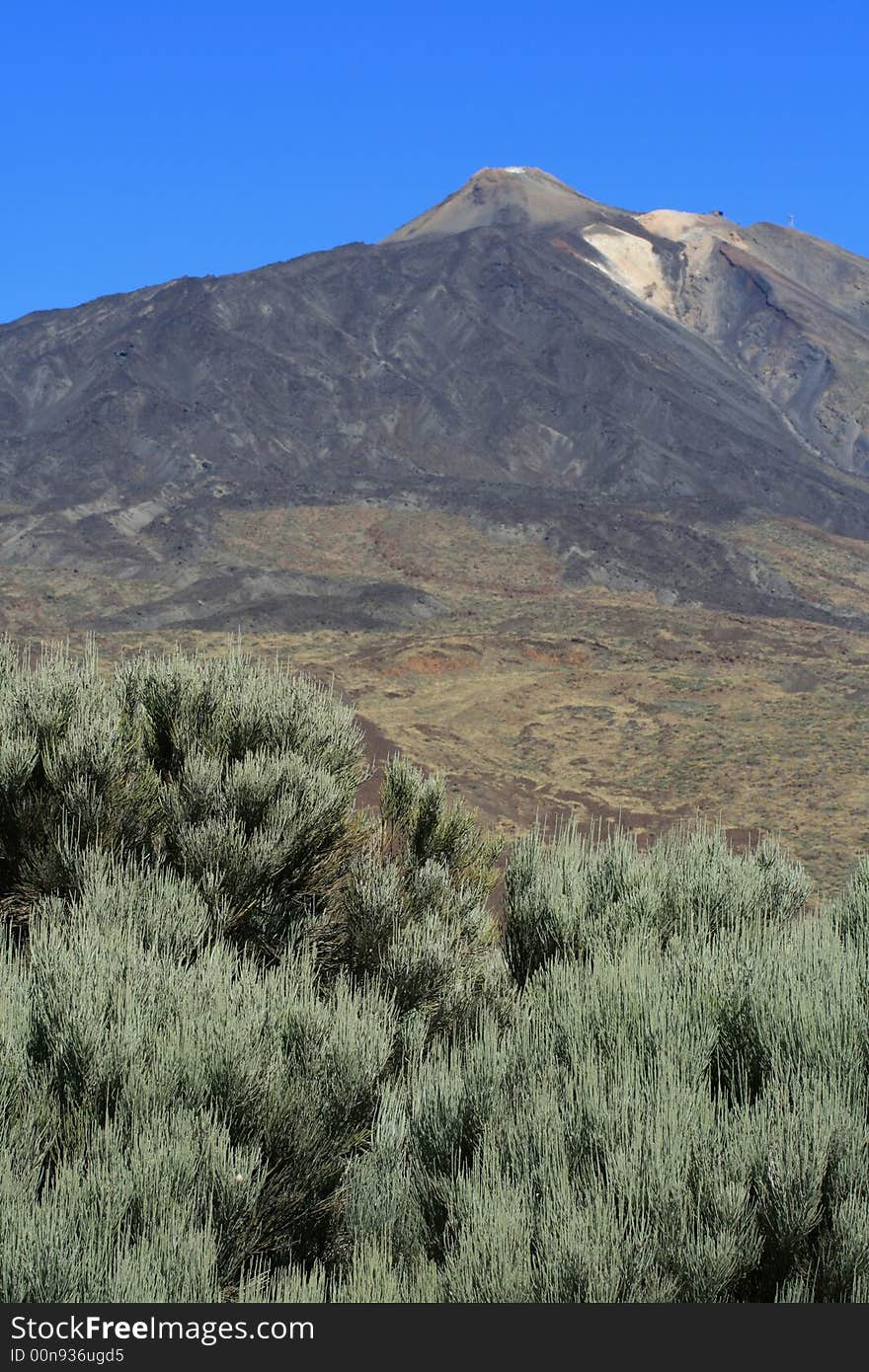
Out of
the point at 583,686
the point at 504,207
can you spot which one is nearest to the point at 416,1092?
the point at 583,686

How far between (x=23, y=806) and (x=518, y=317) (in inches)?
3578

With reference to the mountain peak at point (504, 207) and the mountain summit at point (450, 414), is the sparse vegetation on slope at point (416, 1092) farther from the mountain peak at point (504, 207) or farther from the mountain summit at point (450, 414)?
the mountain peak at point (504, 207)

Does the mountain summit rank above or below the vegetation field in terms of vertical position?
above

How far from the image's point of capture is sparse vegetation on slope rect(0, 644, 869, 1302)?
11.2 ft

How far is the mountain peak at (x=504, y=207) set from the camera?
121000 millimetres

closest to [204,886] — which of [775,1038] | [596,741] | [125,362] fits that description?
[775,1038]

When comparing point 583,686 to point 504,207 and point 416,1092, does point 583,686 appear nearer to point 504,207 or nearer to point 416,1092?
point 416,1092

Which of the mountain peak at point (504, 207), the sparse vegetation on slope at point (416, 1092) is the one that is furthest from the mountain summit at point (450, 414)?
the sparse vegetation on slope at point (416, 1092)

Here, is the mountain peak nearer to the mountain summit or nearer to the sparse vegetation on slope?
the mountain summit

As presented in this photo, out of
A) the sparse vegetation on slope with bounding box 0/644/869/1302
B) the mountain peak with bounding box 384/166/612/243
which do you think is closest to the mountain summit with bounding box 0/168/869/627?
the mountain peak with bounding box 384/166/612/243

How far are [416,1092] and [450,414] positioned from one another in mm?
80348

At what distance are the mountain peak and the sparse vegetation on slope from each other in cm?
11844

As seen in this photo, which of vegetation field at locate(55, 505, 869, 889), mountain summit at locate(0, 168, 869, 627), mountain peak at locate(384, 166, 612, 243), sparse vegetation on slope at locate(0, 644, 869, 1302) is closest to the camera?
sparse vegetation on slope at locate(0, 644, 869, 1302)

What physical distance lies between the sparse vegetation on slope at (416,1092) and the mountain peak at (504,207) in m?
118
